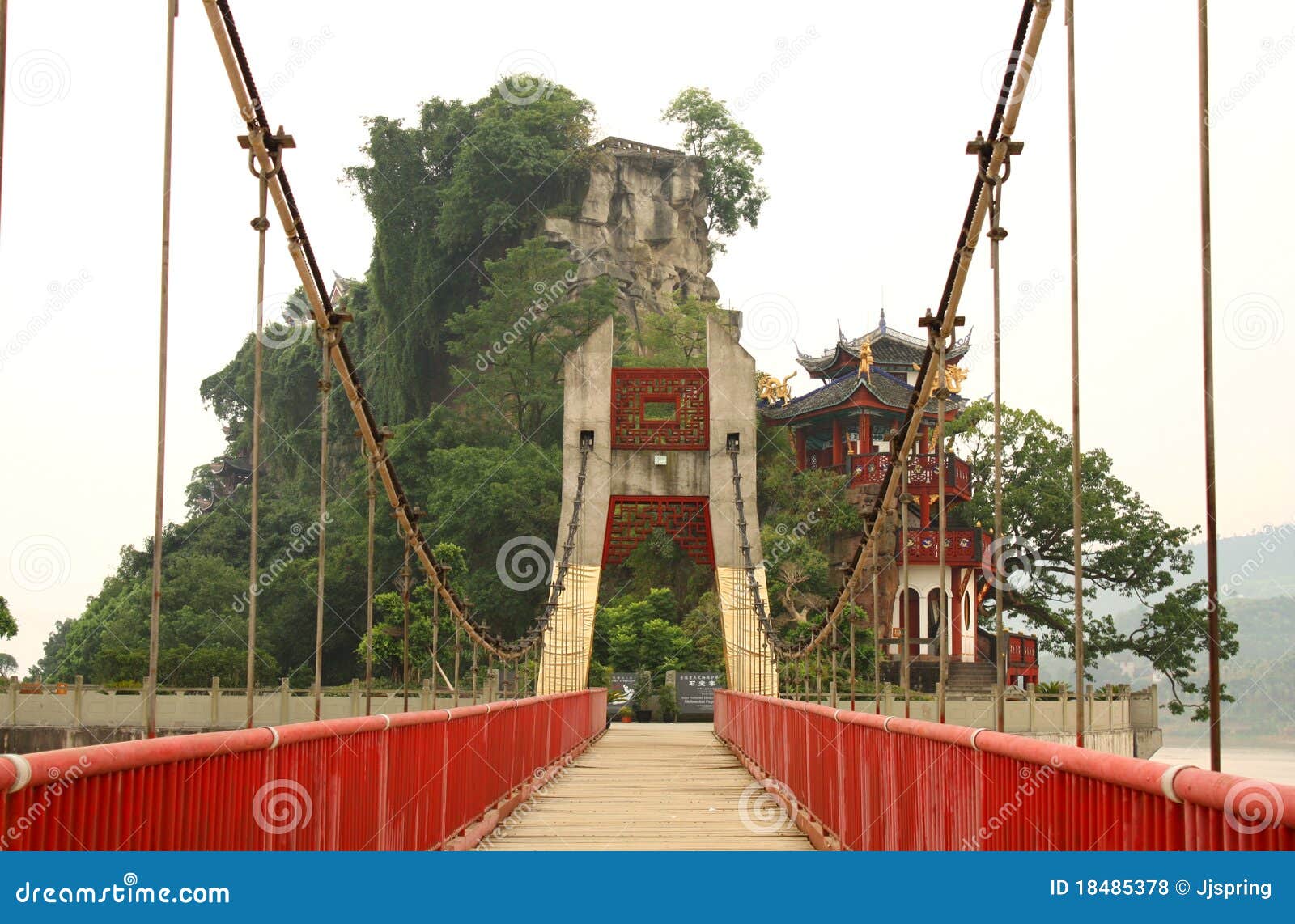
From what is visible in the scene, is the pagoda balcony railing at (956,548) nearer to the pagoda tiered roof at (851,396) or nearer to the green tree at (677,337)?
the pagoda tiered roof at (851,396)

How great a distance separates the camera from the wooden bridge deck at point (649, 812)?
24.9 ft

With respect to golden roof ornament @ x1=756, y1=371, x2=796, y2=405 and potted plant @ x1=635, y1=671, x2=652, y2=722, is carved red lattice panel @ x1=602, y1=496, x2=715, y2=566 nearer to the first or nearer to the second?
potted plant @ x1=635, y1=671, x2=652, y2=722

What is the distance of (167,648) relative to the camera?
35.4 meters

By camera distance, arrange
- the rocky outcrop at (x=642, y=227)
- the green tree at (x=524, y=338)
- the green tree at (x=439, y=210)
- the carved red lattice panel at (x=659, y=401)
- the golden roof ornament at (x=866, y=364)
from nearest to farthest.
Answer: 1. the carved red lattice panel at (x=659, y=401)
2. the golden roof ornament at (x=866, y=364)
3. the green tree at (x=524, y=338)
4. the green tree at (x=439, y=210)
5. the rocky outcrop at (x=642, y=227)

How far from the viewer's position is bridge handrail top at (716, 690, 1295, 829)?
95.3 inches

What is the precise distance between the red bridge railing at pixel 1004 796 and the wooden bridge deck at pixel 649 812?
508 millimetres


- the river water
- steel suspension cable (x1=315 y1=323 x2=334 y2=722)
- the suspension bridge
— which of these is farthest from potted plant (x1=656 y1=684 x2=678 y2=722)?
steel suspension cable (x1=315 y1=323 x2=334 y2=722)

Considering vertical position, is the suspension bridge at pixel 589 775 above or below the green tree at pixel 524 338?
below

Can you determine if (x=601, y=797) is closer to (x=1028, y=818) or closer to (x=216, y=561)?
(x=1028, y=818)

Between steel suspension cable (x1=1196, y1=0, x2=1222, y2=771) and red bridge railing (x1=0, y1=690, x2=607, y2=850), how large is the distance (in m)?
2.30

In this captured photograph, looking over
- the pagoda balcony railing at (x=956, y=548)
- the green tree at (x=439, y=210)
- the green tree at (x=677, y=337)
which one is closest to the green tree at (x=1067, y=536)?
the pagoda balcony railing at (x=956, y=548)

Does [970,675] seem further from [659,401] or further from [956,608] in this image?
[659,401]

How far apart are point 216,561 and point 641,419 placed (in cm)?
1904

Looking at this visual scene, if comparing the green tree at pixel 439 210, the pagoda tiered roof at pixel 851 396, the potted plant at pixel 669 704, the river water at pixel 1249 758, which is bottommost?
the river water at pixel 1249 758
